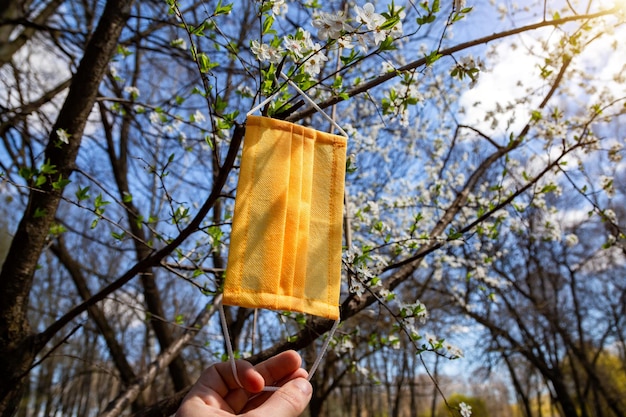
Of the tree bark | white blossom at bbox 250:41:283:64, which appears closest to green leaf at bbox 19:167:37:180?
the tree bark

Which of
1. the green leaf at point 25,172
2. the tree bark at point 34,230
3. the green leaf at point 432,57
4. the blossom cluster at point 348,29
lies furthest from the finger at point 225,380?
the tree bark at point 34,230

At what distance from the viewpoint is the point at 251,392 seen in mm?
1262

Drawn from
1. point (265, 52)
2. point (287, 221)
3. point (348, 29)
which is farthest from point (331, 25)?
point (287, 221)

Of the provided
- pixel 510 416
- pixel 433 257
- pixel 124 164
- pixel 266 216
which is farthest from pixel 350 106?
pixel 510 416

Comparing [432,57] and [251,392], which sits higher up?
[432,57]

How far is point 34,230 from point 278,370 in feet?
6.10

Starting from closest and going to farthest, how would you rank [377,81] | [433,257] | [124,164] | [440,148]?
[377,81] < [124,164] < [440,148] < [433,257]

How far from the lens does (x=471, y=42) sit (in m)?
1.76

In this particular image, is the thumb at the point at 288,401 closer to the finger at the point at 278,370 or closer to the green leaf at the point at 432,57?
the finger at the point at 278,370

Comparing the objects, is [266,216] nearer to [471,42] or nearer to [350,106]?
[471,42]

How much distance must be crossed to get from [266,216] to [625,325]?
17380mm

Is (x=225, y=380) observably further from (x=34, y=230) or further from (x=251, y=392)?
(x=34, y=230)

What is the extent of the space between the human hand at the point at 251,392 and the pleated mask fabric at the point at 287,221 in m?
0.18

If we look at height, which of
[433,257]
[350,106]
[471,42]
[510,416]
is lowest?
[510,416]
